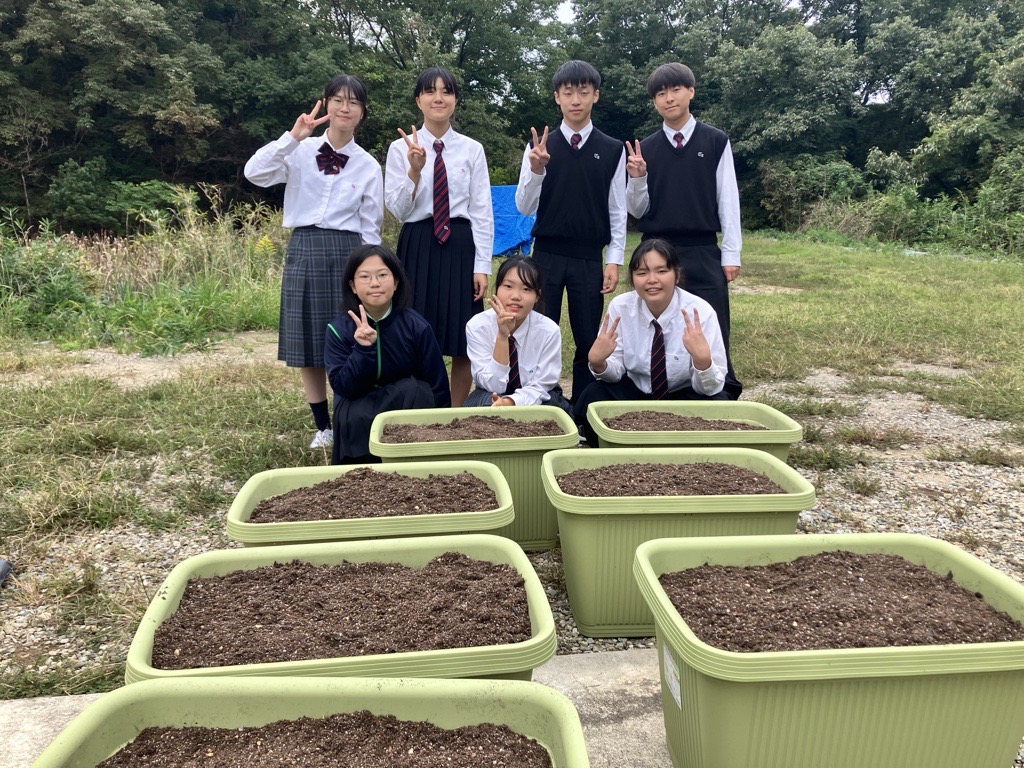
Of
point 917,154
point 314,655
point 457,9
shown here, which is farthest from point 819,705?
point 457,9

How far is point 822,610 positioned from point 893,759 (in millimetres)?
261

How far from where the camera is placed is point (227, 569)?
1607 mm

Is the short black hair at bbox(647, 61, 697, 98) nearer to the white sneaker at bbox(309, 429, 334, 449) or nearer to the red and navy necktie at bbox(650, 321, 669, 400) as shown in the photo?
the red and navy necktie at bbox(650, 321, 669, 400)

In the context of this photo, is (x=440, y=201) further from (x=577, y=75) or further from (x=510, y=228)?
A: (x=510, y=228)

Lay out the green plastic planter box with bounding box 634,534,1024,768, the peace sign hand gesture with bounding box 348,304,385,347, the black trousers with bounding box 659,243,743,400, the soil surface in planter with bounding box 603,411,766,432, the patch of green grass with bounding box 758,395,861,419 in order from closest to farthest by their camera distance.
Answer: the green plastic planter box with bounding box 634,534,1024,768, the soil surface in planter with bounding box 603,411,766,432, the peace sign hand gesture with bounding box 348,304,385,347, the black trousers with bounding box 659,243,743,400, the patch of green grass with bounding box 758,395,861,419

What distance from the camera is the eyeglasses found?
2.75 m

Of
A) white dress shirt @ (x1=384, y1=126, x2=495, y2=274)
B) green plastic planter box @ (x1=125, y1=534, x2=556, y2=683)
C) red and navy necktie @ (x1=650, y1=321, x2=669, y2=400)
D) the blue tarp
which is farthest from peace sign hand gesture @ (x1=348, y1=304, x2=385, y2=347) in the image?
the blue tarp

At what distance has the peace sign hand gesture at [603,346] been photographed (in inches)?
113

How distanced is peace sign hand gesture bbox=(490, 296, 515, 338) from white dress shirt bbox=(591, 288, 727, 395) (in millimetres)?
388

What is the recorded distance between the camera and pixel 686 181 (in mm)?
3227

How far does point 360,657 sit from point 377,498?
721 mm

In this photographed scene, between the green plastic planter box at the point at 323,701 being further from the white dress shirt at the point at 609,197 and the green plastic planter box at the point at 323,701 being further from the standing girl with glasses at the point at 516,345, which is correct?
the white dress shirt at the point at 609,197

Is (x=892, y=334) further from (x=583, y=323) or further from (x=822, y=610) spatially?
(x=822, y=610)

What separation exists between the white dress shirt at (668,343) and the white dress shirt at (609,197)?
1.16 feet
